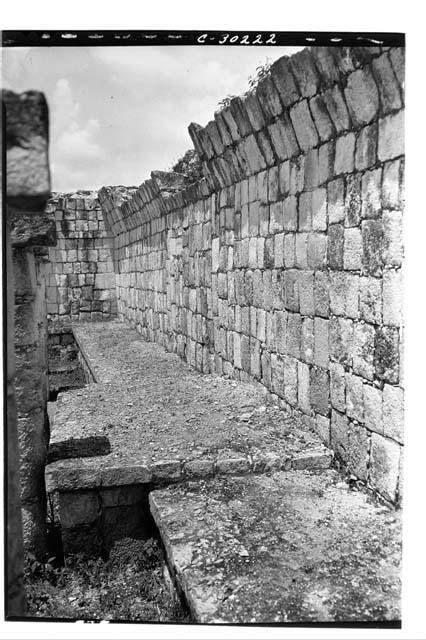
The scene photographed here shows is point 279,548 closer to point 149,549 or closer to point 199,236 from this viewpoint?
point 149,549

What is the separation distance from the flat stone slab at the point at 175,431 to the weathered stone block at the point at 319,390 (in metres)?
0.25

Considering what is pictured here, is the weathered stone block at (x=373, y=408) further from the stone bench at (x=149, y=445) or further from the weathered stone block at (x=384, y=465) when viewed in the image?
the stone bench at (x=149, y=445)

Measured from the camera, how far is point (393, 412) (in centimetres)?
374

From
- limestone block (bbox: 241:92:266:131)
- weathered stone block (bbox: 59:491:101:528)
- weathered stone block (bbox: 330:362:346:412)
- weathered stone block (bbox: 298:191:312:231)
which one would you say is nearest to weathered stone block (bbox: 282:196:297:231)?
weathered stone block (bbox: 298:191:312:231)

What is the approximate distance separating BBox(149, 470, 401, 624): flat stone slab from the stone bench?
0.16 meters

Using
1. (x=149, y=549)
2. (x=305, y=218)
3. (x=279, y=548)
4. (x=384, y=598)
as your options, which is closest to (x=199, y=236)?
(x=305, y=218)

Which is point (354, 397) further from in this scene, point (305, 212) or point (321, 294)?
point (305, 212)

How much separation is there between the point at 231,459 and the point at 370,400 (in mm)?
1169

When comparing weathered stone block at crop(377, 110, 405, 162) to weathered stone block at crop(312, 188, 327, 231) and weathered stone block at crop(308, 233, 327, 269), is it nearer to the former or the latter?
weathered stone block at crop(312, 188, 327, 231)

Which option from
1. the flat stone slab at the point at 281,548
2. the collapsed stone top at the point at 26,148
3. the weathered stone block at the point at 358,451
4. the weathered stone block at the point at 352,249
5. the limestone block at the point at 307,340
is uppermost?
the collapsed stone top at the point at 26,148

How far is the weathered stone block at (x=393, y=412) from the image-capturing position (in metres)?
3.66

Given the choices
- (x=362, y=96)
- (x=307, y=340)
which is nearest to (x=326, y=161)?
(x=362, y=96)

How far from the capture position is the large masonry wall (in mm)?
3736

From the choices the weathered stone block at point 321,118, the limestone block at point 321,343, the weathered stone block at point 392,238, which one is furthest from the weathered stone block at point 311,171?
the weathered stone block at point 392,238
